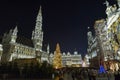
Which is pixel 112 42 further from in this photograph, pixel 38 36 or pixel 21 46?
pixel 38 36

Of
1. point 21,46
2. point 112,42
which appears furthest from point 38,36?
point 112,42

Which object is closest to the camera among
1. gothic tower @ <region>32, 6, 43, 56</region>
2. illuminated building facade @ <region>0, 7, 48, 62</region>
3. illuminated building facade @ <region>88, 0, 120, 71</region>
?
illuminated building facade @ <region>88, 0, 120, 71</region>

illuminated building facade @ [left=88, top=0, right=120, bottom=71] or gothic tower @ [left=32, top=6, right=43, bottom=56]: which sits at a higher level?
gothic tower @ [left=32, top=6, right=43, bottom=56]

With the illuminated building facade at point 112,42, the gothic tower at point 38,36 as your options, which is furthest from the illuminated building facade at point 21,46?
the illuminated building facade at point 112,42

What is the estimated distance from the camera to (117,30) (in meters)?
63.2

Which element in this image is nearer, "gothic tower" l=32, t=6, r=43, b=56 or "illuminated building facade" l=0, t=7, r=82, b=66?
"illuminated building facade" l=0, t=7, r=82, b=66

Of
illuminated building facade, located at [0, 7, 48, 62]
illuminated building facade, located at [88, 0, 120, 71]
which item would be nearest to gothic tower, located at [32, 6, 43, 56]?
illuminated building facade, located at [0, 7, 48, 62]

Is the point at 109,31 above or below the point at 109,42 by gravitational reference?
above

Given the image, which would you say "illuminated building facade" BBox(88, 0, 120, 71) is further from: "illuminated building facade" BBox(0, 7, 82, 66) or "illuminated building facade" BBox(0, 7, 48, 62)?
"illuminated building facade" BBox(0, 7, 48, 62)

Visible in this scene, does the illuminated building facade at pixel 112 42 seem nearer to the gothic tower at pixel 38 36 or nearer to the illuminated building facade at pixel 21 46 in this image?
the illuminated building facade at pixel 21 46

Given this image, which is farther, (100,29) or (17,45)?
(17,45)

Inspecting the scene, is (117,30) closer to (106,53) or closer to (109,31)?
(109,31)

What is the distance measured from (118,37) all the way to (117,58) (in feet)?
25.1

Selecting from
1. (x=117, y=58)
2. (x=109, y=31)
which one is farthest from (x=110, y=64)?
(x=109, y=31)
